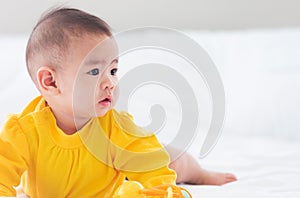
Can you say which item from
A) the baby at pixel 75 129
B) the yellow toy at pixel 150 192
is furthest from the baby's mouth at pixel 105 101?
the yellow toy at pixel 150 192

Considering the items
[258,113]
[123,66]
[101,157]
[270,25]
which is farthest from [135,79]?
[270,25]

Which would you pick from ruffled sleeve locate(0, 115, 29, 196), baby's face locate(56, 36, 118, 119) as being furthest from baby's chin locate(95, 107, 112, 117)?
ruffled sleeve locate(0, 115, 29, 196)

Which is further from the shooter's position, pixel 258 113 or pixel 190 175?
pixel 258 113

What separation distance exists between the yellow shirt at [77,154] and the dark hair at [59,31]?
10 cm

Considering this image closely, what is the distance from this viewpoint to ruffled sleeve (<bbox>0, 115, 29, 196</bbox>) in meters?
0.85

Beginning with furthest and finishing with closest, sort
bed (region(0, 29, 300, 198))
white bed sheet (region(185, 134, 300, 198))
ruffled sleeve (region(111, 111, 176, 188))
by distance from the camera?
bed (region(0, 29, 300, 198)) → white bed sheet (region(185, 134, 300, 198)) → ruffled sleeve (region(111, 111, 176, 188))

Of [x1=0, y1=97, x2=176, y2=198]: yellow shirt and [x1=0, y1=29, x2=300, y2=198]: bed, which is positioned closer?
[x1=0, y1=97, x2=176, y2=198]: yellow shirt

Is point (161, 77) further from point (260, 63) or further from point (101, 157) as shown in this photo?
point (260, 63)

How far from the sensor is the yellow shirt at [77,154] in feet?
2.82

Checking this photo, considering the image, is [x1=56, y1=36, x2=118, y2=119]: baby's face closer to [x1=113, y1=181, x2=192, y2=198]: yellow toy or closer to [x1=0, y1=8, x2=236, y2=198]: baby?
[x1=0, y1=8, x2=236, y2=198]: baby

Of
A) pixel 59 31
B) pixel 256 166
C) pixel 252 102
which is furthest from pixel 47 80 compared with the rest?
pixel 252 102

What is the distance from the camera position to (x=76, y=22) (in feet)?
2.74

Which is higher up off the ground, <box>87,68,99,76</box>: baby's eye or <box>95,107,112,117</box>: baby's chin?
<box>87,68,99,76</box>: baby's eye

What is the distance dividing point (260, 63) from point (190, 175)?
68cm
